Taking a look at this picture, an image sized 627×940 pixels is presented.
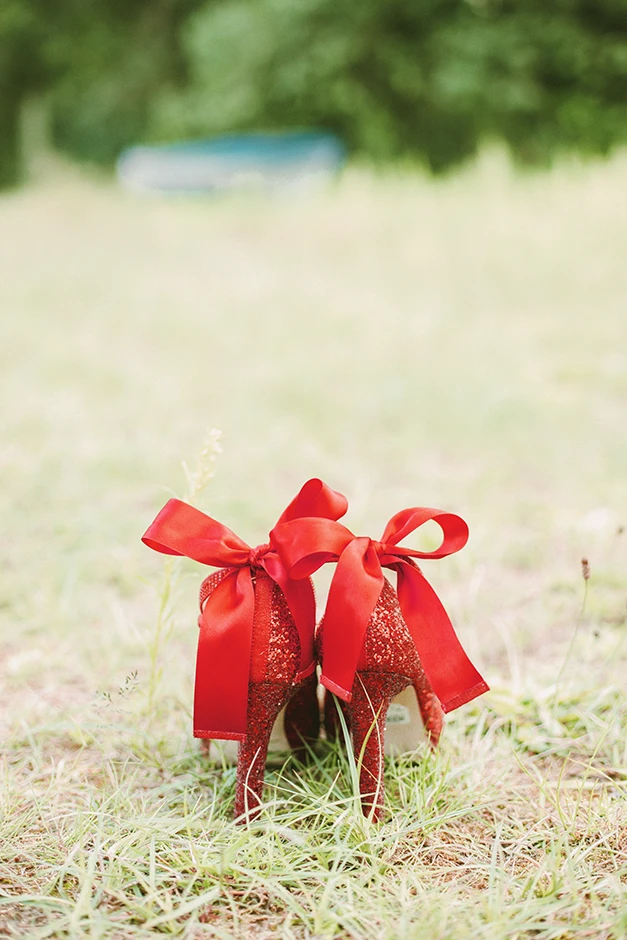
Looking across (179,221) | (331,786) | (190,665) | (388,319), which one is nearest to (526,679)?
(331,786)

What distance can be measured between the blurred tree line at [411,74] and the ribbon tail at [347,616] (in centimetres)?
750

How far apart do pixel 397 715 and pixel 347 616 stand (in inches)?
9.6

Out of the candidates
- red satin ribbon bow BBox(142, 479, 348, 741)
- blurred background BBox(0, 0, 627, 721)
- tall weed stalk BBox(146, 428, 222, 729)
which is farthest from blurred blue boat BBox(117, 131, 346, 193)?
red satin ribbon bow BBox(142, 479, 348, 741)

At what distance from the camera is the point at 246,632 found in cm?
111

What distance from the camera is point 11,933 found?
0.94m

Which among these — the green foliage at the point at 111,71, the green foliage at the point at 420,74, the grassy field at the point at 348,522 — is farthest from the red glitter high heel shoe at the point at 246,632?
the green foliage at the point at 111,71

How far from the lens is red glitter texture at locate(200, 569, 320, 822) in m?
1.11

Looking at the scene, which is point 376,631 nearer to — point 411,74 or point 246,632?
point 246,632

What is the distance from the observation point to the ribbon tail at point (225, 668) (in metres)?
1.11

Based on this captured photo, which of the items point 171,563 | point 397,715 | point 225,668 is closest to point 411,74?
point 171,563

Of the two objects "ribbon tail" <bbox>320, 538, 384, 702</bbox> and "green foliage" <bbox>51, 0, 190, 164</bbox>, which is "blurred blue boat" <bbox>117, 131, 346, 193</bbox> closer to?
"green foliage" <bbox>51, 0, 190, 164</bbox>

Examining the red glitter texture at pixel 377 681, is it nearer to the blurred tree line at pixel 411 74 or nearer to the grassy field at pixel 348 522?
the grassy field at pixel 348 522

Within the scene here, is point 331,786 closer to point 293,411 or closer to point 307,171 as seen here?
point 293,411

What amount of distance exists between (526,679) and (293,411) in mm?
1914
